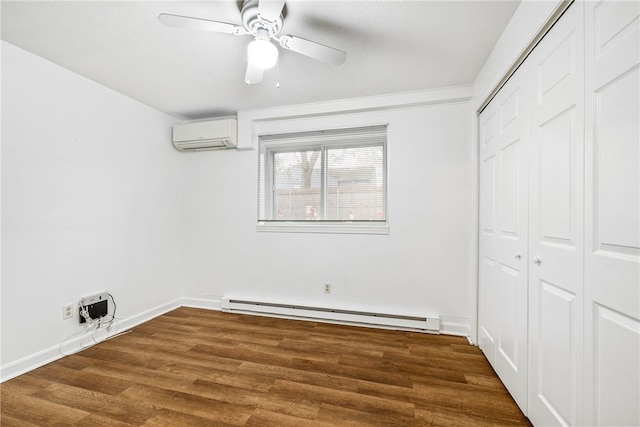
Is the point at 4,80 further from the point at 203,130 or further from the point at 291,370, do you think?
the point at 291,370

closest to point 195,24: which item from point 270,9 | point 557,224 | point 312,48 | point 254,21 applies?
point 254,21

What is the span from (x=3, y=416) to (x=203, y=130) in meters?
2.72

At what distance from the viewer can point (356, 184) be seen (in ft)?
9.89

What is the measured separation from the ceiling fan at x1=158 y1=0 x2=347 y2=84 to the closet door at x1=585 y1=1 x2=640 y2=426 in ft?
4.10

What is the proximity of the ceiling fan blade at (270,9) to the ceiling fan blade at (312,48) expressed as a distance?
0.16m

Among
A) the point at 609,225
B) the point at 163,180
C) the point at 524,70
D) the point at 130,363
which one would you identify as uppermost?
the point at 524,70

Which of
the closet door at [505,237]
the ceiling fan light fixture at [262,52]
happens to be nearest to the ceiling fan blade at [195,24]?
the ceiling fan light fixture at [262,52]

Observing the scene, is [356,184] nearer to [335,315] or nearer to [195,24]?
[335,315]

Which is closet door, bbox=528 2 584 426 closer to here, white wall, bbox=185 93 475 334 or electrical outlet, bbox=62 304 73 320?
white wall, bbox=185 93 475 334

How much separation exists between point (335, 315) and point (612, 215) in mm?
2431

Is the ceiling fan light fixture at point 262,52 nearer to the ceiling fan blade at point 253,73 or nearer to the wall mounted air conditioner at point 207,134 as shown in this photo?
the ceiling fan blade at point 253,73

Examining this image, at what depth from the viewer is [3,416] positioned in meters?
1.55

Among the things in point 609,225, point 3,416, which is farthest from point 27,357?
point 609,225

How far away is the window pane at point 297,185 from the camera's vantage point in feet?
10.3
